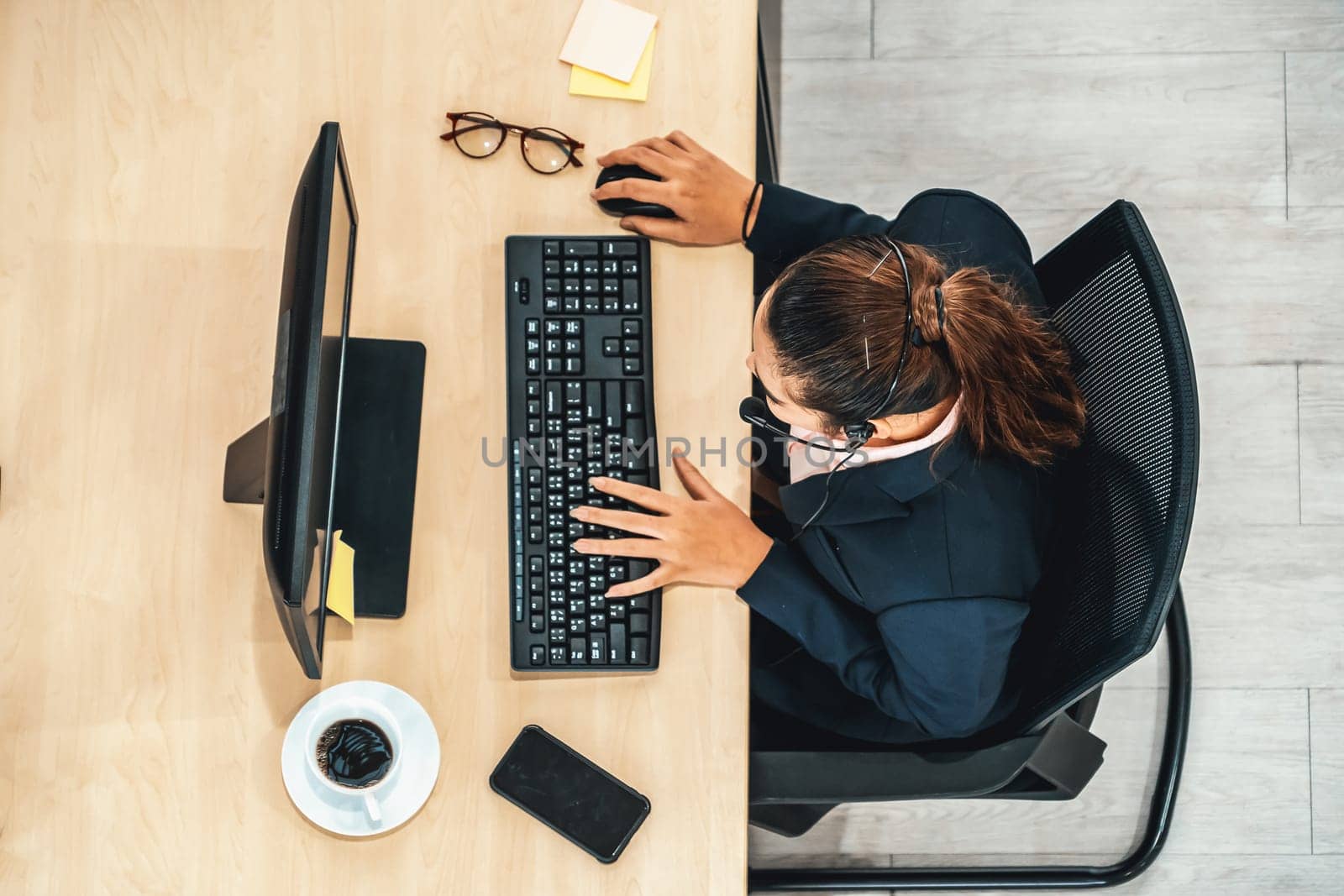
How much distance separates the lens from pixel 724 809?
103 centimetres

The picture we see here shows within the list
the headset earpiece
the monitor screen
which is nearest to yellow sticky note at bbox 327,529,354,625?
the monitor screen

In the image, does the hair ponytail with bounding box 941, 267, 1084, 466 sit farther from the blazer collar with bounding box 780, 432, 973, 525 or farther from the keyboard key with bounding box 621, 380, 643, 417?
the keyboard key with bounding box 621, 380, 643, 417

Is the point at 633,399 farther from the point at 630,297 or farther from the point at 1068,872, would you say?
the point at 1068,872

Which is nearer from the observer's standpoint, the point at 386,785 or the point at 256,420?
the point at 386,785

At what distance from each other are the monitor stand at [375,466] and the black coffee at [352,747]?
114 mm

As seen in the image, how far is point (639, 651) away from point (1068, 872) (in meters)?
1.02

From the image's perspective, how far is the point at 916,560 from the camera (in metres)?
1.01

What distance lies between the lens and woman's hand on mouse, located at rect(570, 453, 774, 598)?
105 centimetres

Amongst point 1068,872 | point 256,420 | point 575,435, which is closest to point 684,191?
point 575,435

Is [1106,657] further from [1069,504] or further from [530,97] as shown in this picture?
[530,97]

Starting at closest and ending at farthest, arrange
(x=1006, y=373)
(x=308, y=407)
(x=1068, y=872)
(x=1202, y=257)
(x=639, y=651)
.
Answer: (x=308, y=407) < (x=1006, y=373) < (x=639, y=651) < (x=1068, y=872) < (x=1202, y=257)

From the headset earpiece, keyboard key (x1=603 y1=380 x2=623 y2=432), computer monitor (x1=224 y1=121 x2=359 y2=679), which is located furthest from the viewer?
keyboard key (x1=603 y1=380 x2=623 y2=432)

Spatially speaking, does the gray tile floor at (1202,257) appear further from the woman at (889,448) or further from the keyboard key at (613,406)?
the keyboard key at (613,406)

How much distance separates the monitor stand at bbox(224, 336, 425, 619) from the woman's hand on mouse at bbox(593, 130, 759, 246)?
0.94ft
